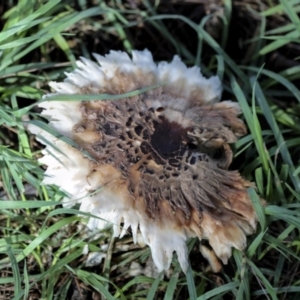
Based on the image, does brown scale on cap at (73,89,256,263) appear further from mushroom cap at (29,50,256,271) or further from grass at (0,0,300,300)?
grass at (0,0,300,300)

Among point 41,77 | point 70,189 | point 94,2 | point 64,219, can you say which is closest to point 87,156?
point 70,189

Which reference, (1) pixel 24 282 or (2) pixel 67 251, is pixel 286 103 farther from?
(1) pixel 24 282

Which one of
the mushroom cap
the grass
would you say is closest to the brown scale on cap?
the mushroom cap

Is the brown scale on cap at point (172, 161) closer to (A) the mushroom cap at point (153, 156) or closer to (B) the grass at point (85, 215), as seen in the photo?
(A) the mushroom cap at point (153, 156)

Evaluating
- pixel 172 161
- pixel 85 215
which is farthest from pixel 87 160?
pixel 172 161

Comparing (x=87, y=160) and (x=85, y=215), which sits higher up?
(x=87, y=160)

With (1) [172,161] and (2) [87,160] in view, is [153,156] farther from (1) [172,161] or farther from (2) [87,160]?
(2) [87,160]
